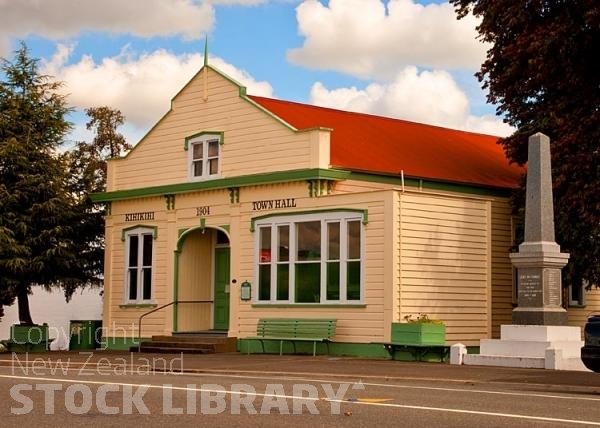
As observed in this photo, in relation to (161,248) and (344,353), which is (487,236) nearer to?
(344,353)

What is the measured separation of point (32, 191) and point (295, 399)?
73.6ft

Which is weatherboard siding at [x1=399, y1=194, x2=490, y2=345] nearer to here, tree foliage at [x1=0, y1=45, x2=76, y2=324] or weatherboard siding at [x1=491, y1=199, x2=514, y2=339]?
weatherboard siding at [x1=491, y1=199, x2=514, y2=339]

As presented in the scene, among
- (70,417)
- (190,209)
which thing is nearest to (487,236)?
(190,209)

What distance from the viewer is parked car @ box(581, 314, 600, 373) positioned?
1800 centimetres

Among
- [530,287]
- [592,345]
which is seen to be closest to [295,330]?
[530,287]

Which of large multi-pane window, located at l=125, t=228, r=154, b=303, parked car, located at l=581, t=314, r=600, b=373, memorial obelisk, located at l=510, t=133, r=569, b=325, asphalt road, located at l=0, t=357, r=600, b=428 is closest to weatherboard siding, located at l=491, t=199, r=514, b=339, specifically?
memorial obelisk, located at l=510, t=133, r=569, b=325

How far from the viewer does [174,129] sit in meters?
33.5

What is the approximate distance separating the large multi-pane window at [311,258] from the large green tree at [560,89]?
525 centimetres

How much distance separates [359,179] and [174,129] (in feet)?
22.7

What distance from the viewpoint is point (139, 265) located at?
34156 mm

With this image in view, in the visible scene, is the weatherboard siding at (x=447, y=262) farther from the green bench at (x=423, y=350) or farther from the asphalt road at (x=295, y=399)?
the asphalt road at (x=295, y=399)

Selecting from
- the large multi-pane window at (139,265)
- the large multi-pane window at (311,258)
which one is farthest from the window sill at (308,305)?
the large multi-pane window at (139,265)

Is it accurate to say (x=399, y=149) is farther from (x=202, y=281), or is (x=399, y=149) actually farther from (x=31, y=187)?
(x=31, y=187)

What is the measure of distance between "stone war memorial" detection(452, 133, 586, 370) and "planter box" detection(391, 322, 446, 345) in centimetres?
248
